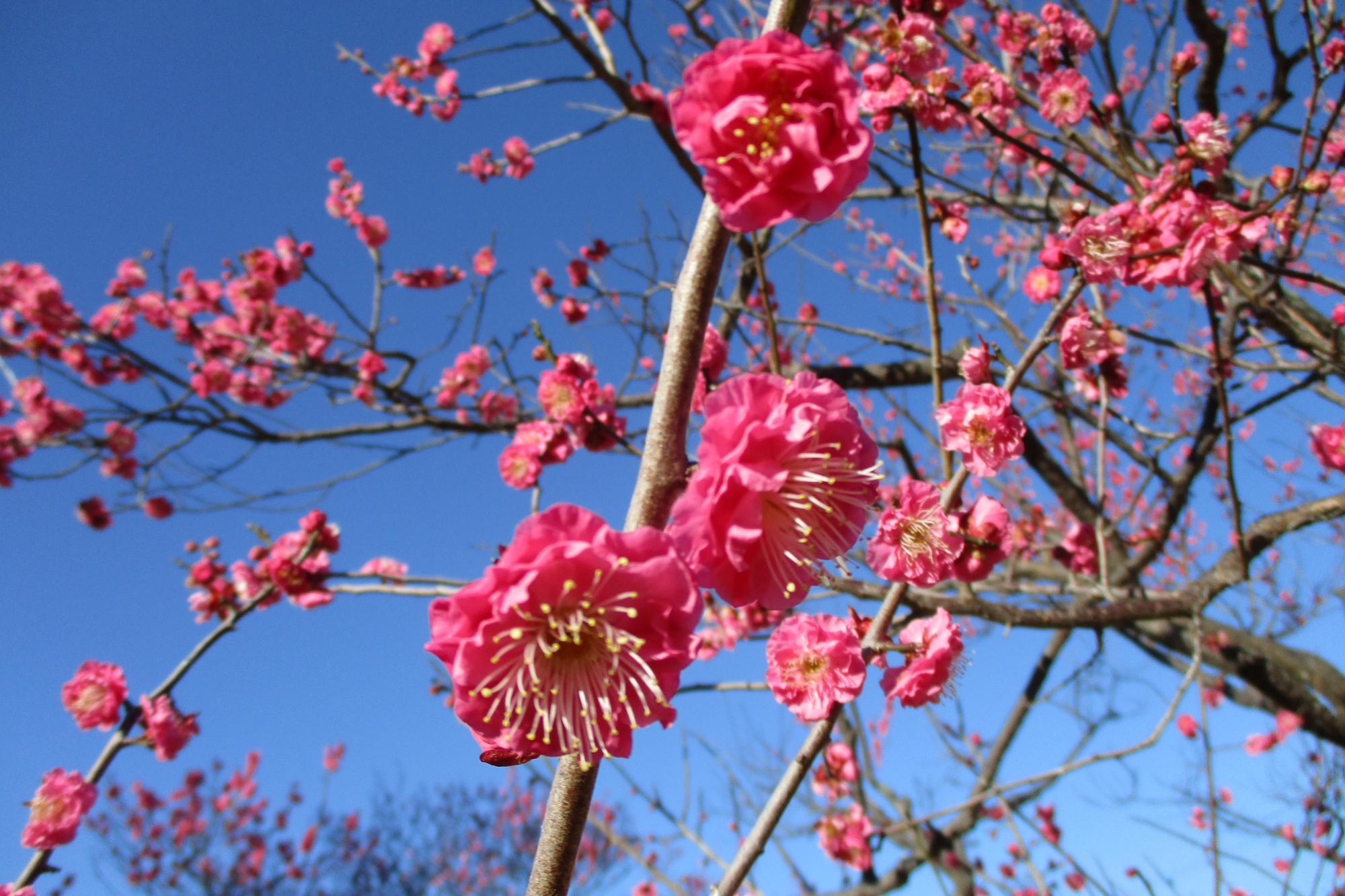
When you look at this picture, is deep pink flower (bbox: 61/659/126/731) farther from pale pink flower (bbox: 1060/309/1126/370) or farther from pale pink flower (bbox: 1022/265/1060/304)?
pale pink flower (bbox: 1022/265/1060/304)

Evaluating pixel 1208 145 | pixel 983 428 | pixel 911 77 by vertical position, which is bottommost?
pixel 983 428

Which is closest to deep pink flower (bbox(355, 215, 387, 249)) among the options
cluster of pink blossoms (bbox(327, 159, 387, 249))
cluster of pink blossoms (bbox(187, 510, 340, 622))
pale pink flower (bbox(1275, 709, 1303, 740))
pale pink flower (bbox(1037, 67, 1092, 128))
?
cluster of pink blossoms (bbox(327, 159, 387, 249))

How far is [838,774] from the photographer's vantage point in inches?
135

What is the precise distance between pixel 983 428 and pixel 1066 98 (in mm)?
1975

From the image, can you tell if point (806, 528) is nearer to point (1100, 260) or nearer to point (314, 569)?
point (1100, 260)

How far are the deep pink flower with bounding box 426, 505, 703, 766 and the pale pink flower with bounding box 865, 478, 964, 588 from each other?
0.54 meters

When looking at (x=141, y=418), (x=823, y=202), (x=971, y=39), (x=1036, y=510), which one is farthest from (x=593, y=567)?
(x=971, y=39)

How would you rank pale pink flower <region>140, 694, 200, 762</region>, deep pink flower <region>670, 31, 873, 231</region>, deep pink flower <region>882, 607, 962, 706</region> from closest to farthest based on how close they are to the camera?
deep pink flower <region>670, 31, 873, 231</region> < deep pink flower <region>882, 607, 962, 706</region> < pale pink flower <region>140, 694, 200, 762</region>

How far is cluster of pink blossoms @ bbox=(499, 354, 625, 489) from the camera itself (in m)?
A: 2.34

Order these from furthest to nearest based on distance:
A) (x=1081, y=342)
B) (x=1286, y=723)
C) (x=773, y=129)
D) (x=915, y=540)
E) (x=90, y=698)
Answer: (x=1286, y=723), (x=90, y=698), (x=1081, y=342), (x=915, y=540), (x=773, y=129)

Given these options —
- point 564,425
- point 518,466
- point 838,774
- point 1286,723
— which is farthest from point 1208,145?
point 1286,723

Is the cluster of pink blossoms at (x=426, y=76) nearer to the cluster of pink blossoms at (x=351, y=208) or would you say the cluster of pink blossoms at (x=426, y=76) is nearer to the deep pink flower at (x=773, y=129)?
the cluster of pink blossoms at (x=351, y=208)

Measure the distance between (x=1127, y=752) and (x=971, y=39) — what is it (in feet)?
13.3

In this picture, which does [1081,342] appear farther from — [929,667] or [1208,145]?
[929,667]
